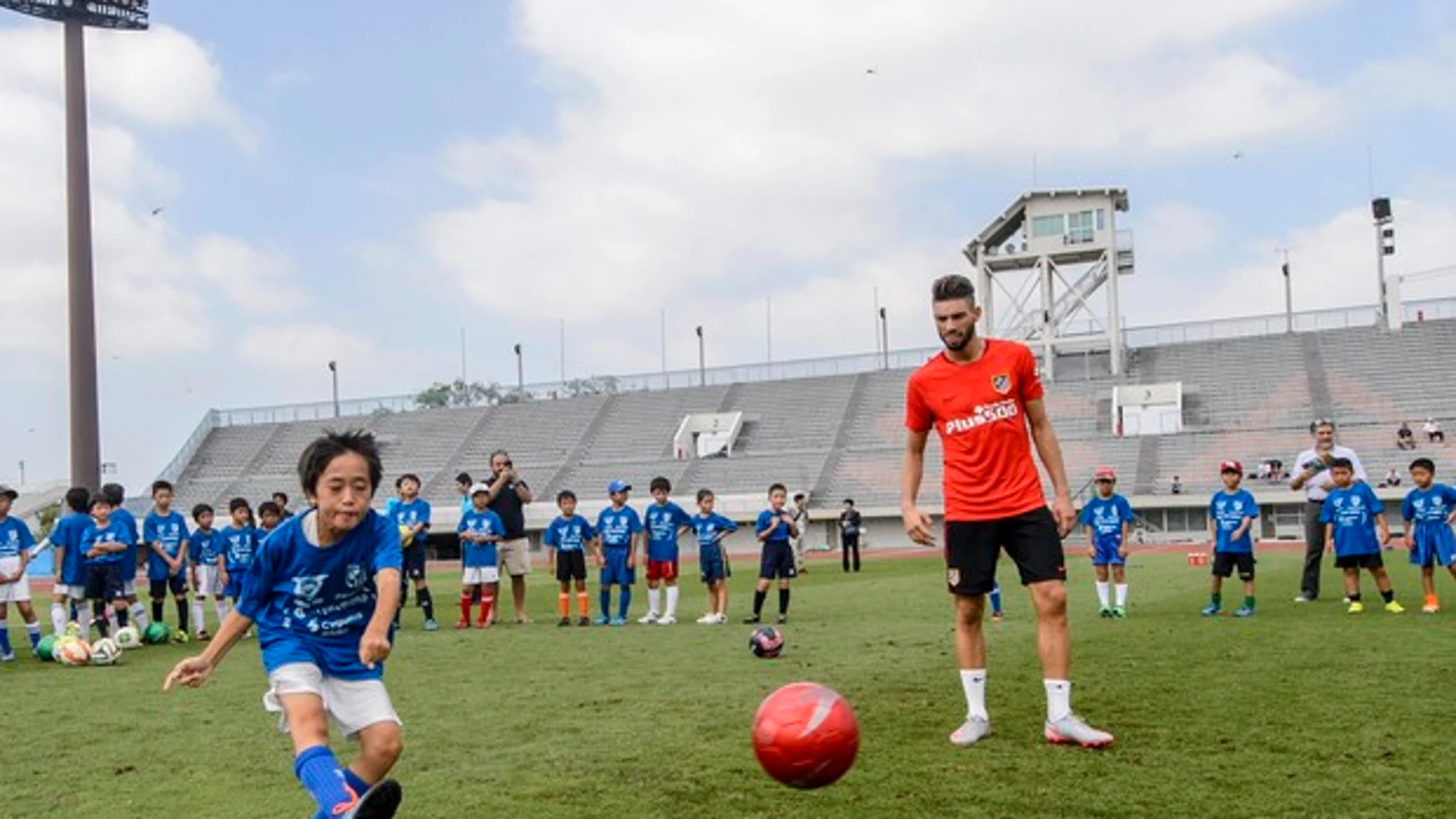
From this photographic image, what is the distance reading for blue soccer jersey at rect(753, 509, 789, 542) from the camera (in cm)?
1669

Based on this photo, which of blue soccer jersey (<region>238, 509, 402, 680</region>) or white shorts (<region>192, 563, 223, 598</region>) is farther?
white shorts (<region>192, 563, 223, 598</region>)

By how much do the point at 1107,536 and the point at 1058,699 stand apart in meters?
9.80

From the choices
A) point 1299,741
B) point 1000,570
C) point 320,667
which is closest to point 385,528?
point 320,667

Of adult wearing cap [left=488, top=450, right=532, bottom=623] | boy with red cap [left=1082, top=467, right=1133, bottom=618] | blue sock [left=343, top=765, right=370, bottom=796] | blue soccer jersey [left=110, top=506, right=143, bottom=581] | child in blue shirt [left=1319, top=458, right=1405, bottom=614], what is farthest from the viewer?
adult wearing cap [left=488, top=450, right=532, bottom=623]

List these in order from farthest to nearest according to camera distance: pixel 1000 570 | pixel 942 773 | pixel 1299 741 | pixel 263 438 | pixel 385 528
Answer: pixel 263 438 → pixel 1000 570 → pixel 1299 741 → pixel 942 773 → pixel 385 528

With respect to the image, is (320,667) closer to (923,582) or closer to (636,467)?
(923,582)

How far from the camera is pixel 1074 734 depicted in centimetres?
637

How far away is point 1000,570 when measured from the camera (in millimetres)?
26281

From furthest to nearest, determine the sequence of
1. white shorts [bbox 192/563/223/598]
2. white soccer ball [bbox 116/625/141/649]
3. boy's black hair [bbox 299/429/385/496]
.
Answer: white shorts [bbox 192/563/223/598] < white soccer ball [bbox 116/625/141/649] < boy's black hair [bbox 299/429/385/496]

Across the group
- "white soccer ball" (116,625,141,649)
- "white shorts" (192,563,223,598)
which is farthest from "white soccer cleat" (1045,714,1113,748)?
"white shorts" (192,563,223,598)

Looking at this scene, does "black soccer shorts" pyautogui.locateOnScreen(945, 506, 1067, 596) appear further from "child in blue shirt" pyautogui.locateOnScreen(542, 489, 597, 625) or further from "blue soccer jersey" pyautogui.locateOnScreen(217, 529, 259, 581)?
"blue soccer jersey" pyautogui.locateOnScreen(217, 529, 259, 581)

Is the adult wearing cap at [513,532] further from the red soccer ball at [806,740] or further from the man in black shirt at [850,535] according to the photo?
the man in black shirt at [850,535]

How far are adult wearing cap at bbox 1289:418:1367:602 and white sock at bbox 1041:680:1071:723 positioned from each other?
997cm

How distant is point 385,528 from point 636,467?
169ft
